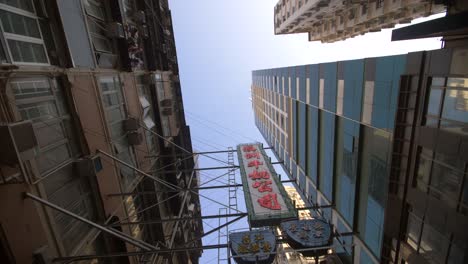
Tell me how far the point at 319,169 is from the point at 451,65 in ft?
48.1

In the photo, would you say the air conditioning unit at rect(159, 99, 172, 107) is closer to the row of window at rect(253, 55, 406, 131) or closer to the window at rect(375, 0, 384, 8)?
the row of window at rect(253, 55, 406, 131)

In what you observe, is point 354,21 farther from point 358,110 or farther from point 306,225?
point 306,225

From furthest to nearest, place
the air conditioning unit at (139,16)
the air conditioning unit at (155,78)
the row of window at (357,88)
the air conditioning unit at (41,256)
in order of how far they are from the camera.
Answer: the air conditioning unit at (155,78)
the air conditioning unit at (139,16)
the row of window at (357,88)
the air conditioning unit at (41,256)

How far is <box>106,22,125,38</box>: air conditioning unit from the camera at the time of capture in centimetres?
1491

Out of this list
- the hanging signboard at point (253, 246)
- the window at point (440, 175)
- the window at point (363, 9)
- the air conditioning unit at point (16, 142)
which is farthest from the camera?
the window at point (363, 9)

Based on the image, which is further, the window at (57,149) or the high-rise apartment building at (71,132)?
the window at (57,149)

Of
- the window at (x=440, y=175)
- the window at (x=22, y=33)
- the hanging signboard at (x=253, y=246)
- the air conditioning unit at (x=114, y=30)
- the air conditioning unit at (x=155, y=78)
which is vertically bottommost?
the hanging signboard at (x=253, y=246)

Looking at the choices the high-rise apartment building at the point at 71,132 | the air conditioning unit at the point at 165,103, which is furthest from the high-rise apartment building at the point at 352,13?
the high-rise apartment building at the point at 71,132

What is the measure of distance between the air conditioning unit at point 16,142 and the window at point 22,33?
2526mm

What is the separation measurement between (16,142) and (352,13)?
40.8 m

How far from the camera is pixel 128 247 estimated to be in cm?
1378

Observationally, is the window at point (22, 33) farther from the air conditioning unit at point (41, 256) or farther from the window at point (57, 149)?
the air conditioning unit at point (41, 256)

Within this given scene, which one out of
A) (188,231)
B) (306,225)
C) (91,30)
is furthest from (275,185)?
(188,231)

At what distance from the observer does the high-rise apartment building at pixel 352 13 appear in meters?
27.6
